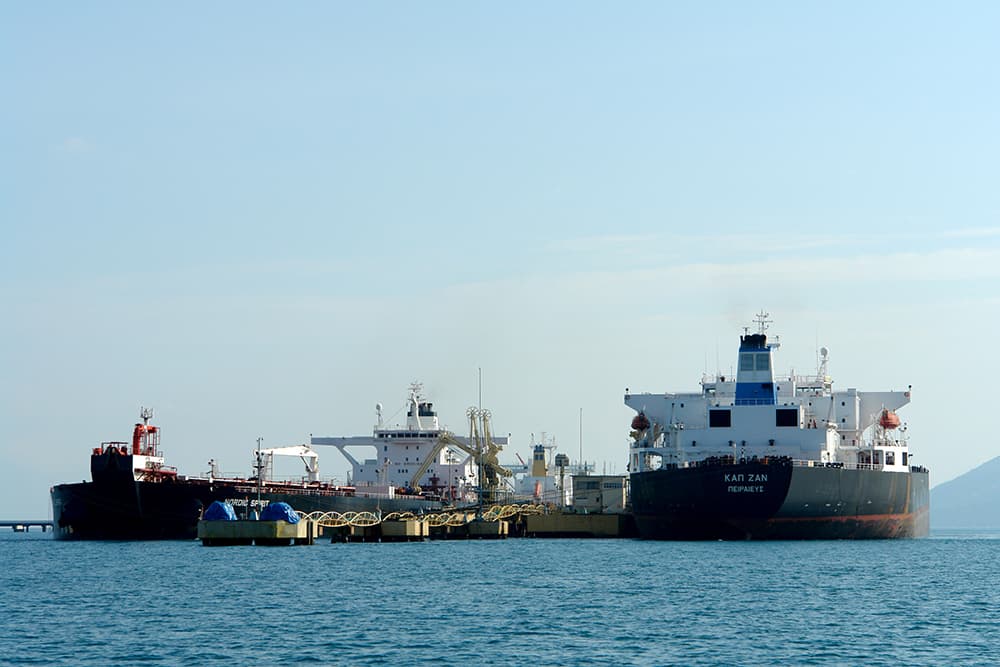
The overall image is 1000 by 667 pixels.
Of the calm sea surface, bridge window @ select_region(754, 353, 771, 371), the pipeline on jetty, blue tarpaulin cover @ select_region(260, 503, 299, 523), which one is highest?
bridge window @ select_region(754, 353, 771, 371)

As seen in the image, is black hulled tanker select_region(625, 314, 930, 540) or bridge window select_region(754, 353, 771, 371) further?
bridge window select_region(754, 353, 771, 371)

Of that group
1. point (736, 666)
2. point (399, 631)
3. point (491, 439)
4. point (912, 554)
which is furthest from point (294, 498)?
point (736, 666)

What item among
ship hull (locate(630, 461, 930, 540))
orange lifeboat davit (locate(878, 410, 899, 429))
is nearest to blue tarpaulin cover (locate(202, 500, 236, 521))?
ship hull (locate(630, 461, 930, 540))

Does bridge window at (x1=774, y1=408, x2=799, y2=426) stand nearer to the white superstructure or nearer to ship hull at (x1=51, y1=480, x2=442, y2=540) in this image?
the white superstructure

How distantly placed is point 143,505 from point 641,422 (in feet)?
91.2

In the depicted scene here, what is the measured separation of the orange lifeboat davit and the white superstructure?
0.05 m

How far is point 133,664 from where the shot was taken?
111 ft

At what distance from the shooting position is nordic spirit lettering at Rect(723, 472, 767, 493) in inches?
2753

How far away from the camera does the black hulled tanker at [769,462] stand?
70.9m

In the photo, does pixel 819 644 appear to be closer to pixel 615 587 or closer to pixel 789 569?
pixel 615 587

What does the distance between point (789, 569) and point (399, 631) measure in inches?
892

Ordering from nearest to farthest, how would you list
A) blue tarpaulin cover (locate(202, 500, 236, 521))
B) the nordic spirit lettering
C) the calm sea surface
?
the calm sea surface → the nordic spirit lettering → blue tarpaulin cover (locate(202, 500, 236, 521))

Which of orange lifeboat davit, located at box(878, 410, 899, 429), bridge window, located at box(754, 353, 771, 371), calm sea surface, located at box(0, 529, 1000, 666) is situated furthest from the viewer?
orange lifeboat davit, located at box(878, 410, 899, 429)

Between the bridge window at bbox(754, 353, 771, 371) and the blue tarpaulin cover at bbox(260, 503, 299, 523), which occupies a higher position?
the bridge window at bbox(754, 353, 771, 371)
